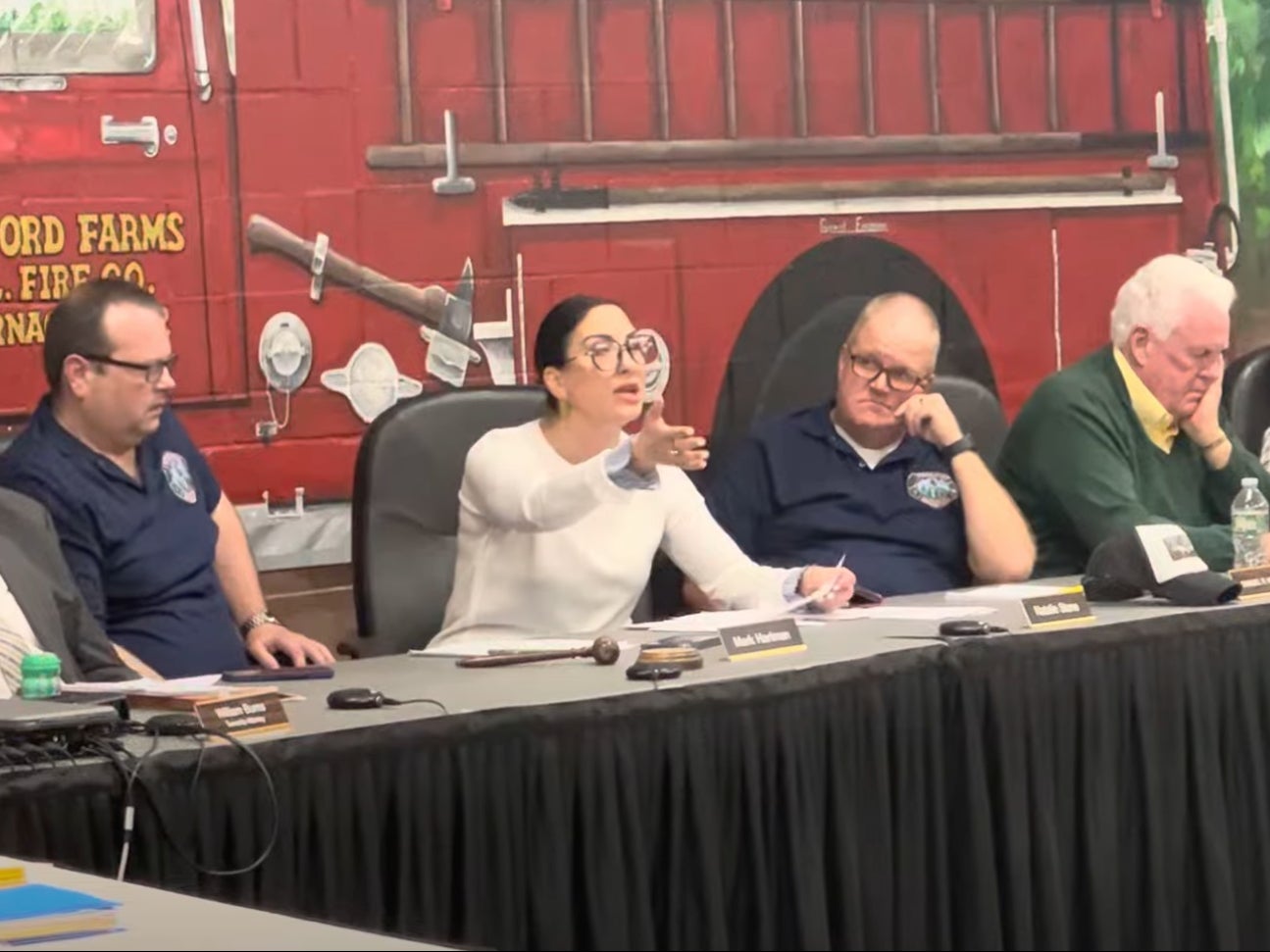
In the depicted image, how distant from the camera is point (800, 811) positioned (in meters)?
2.90

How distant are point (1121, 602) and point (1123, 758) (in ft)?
1.35

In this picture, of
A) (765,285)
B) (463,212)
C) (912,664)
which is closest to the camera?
(912,664)

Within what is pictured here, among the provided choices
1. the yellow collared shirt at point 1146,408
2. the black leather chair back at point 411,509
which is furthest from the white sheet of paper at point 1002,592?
the black leather chair back at point 411,509

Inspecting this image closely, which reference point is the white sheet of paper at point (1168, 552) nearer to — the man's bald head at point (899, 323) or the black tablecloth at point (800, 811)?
the black tablecloth at point (800, 811)

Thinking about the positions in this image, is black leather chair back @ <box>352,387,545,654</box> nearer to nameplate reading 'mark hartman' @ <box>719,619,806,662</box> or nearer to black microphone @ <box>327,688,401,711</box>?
nameplate reading 'mark hartman' @ <box>719,619,806,662</box>

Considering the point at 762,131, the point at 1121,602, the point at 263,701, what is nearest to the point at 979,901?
the point at 1121,602

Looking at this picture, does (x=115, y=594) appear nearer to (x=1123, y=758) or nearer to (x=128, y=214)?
(x=128, y=214)

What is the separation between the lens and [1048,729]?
3.18 meters

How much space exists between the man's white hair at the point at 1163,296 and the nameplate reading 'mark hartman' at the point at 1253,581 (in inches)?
27.7

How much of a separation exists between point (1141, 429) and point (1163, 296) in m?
0.24

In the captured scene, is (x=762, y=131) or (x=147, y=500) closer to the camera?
(x=147, y=500)

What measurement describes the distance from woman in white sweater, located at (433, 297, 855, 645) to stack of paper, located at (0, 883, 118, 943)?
2020mm

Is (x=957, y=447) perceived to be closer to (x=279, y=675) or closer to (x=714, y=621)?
(x=714, y=621)

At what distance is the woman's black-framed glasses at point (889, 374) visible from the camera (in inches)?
164
